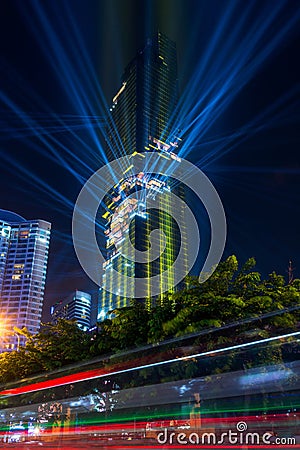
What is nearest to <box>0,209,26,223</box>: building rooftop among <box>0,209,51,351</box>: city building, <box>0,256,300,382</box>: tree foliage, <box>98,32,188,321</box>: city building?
<box>0,209,51,351</box>: city building

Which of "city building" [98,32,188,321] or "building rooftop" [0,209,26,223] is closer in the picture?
"city building" [98,32,188,321]

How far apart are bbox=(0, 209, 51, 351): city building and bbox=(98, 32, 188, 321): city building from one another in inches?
1203

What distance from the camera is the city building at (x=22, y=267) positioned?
134 meters

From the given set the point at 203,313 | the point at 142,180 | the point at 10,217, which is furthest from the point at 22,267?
the point at 203,313

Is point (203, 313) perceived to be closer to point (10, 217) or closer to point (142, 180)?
point (142, 180)

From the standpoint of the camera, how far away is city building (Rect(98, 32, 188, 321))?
104188 mm

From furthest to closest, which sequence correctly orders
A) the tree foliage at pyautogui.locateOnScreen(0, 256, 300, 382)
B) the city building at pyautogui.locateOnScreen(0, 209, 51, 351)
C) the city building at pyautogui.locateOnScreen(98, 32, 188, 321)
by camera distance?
the city building at pyautogui.locateOnScreen(0, 209, 51, 351), the city building at pyautogui.locateOnScreen(98, 32, 188, 321), the tree foliage at pyautogui.locateOnScreen(0, 256, 300, 382)

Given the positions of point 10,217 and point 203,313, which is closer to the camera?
point 203,313

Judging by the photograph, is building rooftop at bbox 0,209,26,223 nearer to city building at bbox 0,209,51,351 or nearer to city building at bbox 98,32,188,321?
city building at bbox 0,209,51,351

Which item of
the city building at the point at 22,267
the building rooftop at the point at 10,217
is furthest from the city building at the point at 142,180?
the building rooftop at the point at 10,217

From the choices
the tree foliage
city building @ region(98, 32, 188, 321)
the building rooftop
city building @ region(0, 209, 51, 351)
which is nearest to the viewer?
the tree foliage

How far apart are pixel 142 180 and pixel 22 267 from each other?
49849 millimetres

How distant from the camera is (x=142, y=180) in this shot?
114438 mm

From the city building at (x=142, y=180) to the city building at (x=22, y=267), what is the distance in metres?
30.6
